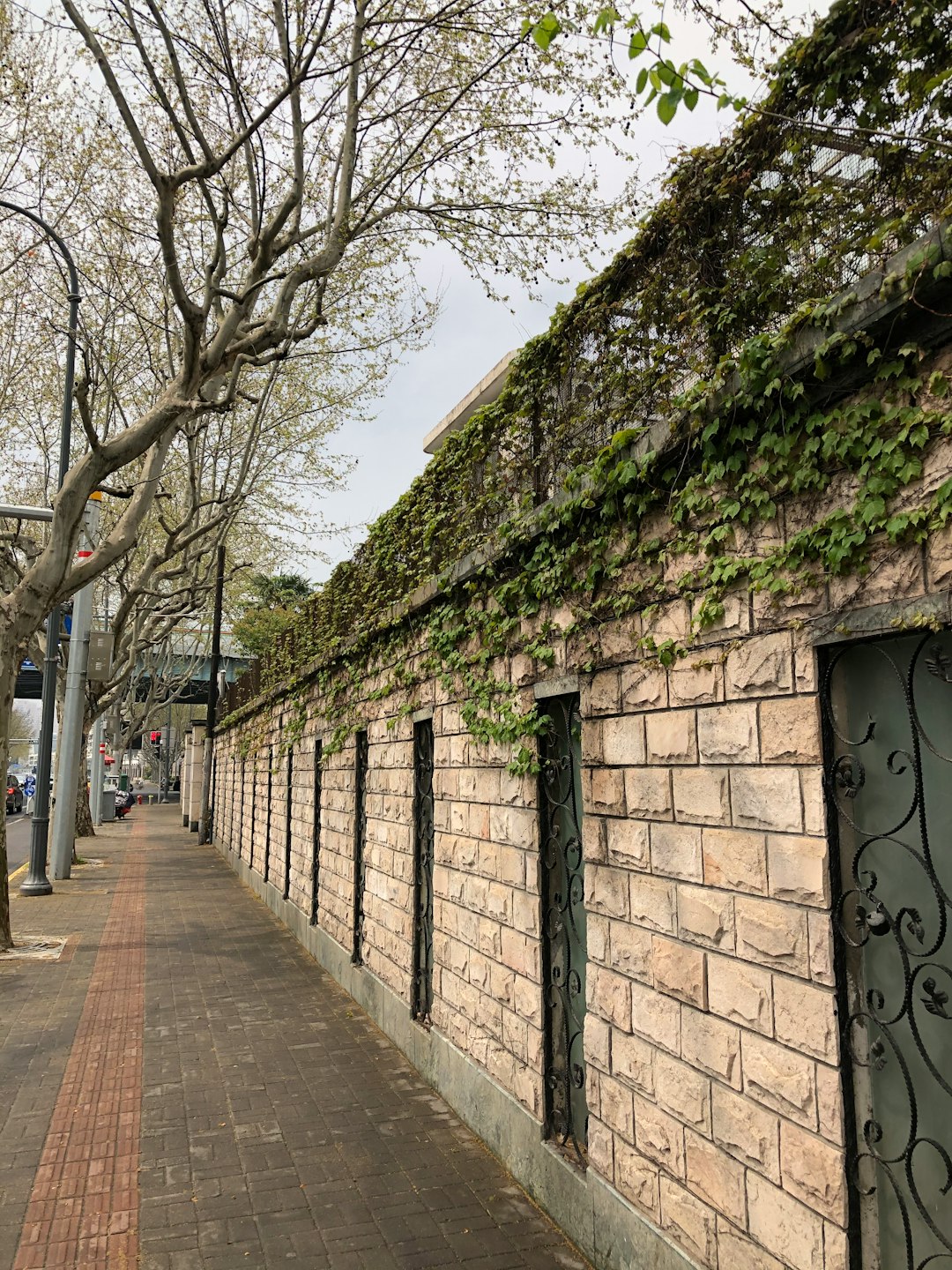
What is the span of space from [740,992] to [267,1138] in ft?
12.1

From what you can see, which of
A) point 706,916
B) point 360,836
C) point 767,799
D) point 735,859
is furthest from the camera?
point 360,836

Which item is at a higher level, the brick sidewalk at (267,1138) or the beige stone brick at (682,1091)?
the beige stone brick at (682,1091)

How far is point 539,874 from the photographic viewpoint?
5086 millimetres

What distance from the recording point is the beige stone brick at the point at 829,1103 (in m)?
2.83

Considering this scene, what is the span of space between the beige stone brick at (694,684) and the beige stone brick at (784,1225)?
1.59 m

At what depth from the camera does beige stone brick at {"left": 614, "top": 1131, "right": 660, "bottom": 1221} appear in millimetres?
3803

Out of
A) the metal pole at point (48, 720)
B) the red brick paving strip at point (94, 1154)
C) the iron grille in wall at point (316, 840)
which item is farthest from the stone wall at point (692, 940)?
the metal pole at point (48, 720)

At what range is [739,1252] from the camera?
3.24m

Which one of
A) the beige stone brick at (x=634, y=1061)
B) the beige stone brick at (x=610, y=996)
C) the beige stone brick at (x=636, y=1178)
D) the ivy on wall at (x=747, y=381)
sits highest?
the ivy on wall at (x=747, y=381)

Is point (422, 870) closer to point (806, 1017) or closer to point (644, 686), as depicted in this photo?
point (644, 686)

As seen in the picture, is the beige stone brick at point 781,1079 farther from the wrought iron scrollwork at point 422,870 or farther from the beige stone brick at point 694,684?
the wrought iron scrollwork at point 422,870

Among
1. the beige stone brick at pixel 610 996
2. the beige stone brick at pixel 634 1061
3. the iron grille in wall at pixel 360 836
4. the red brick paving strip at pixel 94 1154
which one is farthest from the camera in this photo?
the iron grille in wall at pixel 360 836

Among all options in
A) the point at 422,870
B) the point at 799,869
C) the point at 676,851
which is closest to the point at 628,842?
the point at 676,851

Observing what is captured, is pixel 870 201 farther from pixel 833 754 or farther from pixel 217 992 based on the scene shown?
pixel 217 992
